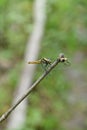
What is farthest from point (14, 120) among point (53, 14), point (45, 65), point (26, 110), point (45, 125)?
point (45, 65)

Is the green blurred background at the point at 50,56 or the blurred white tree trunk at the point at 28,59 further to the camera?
the green blurred background at the point at 50,56

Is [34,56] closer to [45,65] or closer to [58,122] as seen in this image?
[58,122]

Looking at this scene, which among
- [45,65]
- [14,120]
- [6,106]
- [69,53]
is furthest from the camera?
[69,53]

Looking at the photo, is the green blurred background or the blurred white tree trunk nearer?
the blurred white tree trunk

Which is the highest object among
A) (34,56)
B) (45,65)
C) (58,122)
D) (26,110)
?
(45,65)
